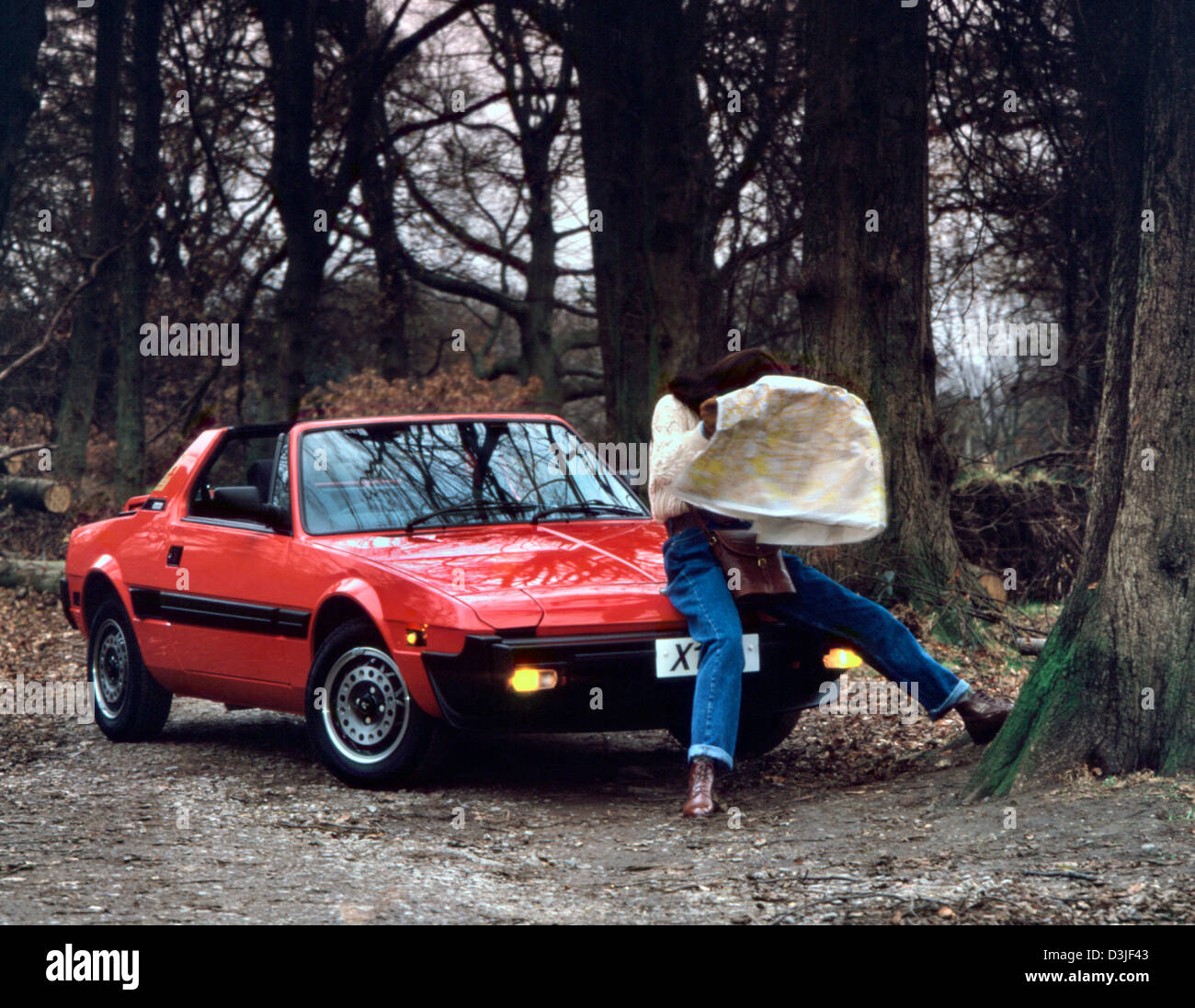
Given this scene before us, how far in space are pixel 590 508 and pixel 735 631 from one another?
170 cm

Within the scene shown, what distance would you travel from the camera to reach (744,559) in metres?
6.06

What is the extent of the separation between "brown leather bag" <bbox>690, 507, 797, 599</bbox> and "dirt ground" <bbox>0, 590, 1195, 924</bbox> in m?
0.88

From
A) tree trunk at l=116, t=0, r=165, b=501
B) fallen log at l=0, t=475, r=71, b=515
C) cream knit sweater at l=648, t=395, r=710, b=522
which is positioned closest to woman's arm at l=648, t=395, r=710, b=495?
cream knit sweater at l=648, t=395, r=710, b=522

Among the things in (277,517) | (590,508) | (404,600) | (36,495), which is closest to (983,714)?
(590,508)

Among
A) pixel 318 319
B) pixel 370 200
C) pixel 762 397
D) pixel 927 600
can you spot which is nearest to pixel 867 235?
pixel 927 600

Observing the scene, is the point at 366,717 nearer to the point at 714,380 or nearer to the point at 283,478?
the point at 283,478

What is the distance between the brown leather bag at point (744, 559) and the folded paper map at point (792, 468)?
0.38ft

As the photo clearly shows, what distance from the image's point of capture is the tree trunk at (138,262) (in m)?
19.2

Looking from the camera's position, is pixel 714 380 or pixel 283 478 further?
pixel 283 478

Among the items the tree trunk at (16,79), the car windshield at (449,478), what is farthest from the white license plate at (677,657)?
the tree trunk at (16,79)

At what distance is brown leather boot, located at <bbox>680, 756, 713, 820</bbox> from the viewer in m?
5.67

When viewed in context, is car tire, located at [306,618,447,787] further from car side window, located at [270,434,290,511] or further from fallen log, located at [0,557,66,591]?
fallen log, located at [0,557,66,591]

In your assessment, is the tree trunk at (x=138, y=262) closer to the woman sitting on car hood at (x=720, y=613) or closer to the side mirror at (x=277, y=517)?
the side mirror at (x=277, y=517)

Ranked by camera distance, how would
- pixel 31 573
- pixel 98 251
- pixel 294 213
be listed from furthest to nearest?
pixel 98 251 → pixel 294 213 → pixel 31 573
